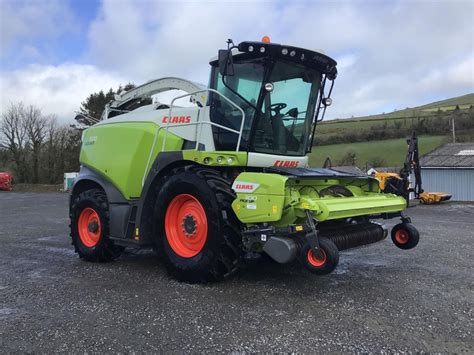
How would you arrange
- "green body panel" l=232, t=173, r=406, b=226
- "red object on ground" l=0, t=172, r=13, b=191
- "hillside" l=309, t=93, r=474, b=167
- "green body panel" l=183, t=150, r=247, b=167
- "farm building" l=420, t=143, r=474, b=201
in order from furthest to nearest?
"hillside" l=309, t=93, r=474, b=167 < "red object on ground" l=0, t=172, r=13, b=191 < "farm building" l=420, t=143, r=474, b=201 < "green body panel" l=183, t=150, r=247, b=167 < "green body panel" l=232, t=173, r=406, b=226

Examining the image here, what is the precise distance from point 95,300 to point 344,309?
2.68 metres

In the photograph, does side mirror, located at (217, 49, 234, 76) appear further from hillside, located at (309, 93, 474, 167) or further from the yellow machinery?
hillside, located at (309, 93, 474, 167)

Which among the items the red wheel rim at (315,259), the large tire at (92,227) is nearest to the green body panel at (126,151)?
the large tire at (92,227)

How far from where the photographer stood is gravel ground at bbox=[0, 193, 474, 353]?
3.85 meters

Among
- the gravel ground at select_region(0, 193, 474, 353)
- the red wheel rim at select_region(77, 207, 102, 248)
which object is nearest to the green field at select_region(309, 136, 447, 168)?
the red wheel rim at select_region(77, 207, 102, 248)

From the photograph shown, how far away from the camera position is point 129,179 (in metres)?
6.93

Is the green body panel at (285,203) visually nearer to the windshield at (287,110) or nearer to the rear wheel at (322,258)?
the rear wheel at (322,258)

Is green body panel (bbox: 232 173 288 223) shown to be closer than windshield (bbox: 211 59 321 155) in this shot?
Yes

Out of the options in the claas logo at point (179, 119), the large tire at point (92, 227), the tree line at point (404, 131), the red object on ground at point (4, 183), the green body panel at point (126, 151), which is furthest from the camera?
the tree line at point (404, 131)

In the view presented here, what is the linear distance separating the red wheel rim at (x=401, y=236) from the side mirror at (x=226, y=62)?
313 cm

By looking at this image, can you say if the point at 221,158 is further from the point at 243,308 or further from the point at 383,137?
the point at 383,137

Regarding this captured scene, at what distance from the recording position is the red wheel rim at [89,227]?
7227 millimetres

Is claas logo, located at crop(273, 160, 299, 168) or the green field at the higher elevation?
the green field

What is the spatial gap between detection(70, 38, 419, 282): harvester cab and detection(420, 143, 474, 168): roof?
25.4 meters
